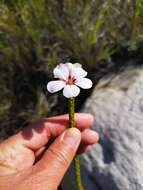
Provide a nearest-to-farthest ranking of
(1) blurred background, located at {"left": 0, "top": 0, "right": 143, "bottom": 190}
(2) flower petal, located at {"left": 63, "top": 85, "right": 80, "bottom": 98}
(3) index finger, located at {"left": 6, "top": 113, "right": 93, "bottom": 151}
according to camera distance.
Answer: (2) flower petal, located at {"left": 63, "top": 85, "right": 80, "bottom": 98} → (3) index finger, located at {"left": 6, "top": 113, "right": 93, "bottom": 151} → (1) blurred background, located at {"left": 0, "top": 0, "right": 143, "bottom": 190}

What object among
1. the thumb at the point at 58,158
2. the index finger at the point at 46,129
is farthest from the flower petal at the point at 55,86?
the index finger at the point at 46,129

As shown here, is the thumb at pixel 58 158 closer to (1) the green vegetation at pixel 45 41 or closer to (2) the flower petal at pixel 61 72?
(2) the flower petal at pixel 61 72

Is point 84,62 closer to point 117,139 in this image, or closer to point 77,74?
point 117,139

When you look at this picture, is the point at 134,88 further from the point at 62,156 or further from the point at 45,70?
the point at 62,156

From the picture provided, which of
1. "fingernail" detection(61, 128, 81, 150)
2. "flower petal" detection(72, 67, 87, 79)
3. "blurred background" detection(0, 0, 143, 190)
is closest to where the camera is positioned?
"flower petal" detection(72, 67, 87, 79)

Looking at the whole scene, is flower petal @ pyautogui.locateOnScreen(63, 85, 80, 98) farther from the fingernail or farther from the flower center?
the fingernail

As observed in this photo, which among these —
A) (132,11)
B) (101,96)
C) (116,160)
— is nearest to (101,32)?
(132,11)

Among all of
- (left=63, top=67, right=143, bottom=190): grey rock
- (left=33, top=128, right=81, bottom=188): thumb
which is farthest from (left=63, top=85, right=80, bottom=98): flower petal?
(left=63, top=67, right=143, bottom=190): grey rock
